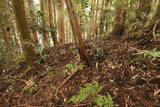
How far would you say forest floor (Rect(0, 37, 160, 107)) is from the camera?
72.6 inches

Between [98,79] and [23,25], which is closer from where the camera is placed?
[98,79]

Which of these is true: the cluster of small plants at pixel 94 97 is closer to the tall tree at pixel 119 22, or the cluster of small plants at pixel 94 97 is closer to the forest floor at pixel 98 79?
the forest floor at pixel 98 79

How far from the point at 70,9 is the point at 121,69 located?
52.1 inches

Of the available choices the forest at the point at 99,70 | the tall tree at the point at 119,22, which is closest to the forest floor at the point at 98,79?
the forest at the point at 99,70

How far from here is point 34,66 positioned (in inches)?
139

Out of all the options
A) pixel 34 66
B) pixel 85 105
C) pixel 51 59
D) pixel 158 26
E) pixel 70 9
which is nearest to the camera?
pixel 85 105

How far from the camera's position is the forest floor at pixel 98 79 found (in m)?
1.84

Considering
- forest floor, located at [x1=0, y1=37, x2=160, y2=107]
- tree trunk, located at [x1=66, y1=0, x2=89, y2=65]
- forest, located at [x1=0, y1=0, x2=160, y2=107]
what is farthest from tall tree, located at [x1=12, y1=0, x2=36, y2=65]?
tree trunk, located at [x1=66, y1=0, x2=89, y2=65]

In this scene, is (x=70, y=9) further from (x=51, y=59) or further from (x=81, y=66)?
(x=51, y=59)

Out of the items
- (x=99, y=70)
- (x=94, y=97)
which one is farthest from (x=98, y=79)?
(x=94, y=97)

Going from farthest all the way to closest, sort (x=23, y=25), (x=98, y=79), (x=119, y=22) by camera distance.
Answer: (x=119, y=22) < (x=23, y=25) < (x=98, y=79)

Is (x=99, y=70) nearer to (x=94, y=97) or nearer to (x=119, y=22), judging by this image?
(x=94, y=97)

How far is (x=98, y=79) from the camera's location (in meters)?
2.30

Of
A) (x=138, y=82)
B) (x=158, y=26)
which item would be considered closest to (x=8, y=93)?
(x=138, y=82)
